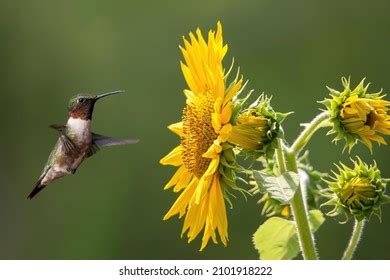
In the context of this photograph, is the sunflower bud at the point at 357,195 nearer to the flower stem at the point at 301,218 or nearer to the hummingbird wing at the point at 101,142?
the flower stem at the point at 301,218

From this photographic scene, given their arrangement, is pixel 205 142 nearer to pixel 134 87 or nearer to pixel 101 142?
pixel 101 142

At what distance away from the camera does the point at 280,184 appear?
1.56 m

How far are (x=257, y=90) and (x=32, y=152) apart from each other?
1.41 m

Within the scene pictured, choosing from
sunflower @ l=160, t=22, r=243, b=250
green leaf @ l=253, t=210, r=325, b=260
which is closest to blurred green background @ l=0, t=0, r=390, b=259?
green leaf @ l=253, t=210, r=325, b=260

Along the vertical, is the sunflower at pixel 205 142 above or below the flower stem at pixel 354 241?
above

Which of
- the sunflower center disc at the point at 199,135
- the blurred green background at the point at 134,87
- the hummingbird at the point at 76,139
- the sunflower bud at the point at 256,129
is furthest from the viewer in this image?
the blurred green background at the point at 134,87

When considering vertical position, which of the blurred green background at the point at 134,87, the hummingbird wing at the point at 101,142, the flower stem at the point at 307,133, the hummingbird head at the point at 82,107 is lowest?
the flower stem at the point at 307,133

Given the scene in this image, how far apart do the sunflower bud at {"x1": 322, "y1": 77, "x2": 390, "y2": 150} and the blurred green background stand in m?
3.23

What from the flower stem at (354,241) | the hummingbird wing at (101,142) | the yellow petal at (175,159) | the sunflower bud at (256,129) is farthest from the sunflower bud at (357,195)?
the hummingbird wing at (101,142)

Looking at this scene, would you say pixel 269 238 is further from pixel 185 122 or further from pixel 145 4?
pixel 145 4

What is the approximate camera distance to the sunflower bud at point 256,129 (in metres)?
1.64

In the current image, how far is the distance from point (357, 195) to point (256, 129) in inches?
9.0

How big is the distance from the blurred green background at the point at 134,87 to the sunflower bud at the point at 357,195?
3.15 meters

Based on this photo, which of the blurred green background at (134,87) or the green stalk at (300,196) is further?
the blurred green background at (134,87)
